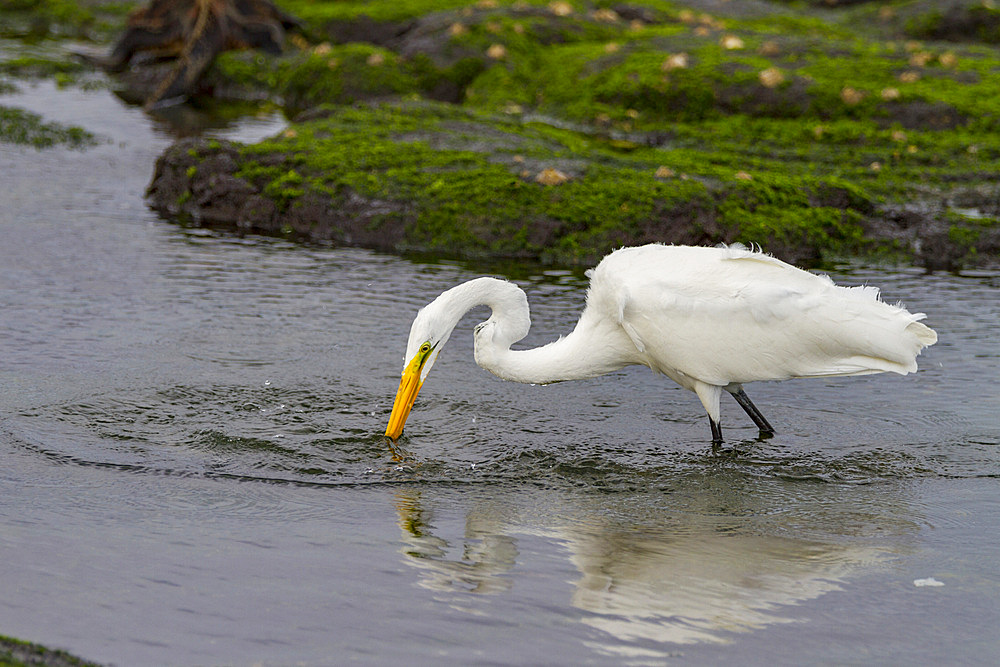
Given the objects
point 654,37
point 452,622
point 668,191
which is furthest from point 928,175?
point 452,622

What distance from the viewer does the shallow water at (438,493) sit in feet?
14.4

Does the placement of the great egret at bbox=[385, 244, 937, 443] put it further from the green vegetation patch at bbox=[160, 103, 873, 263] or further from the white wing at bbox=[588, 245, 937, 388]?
the green vegetation patch at bbox=[160, 103, 873, 263]

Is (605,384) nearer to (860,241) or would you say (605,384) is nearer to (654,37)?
(860,241)

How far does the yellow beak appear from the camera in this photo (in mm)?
6082

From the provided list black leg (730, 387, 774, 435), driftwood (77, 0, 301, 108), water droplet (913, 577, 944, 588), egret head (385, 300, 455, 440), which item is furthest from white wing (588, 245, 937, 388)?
driftwood (77, 0, 301, 108)

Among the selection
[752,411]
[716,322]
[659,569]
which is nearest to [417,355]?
[716,322]

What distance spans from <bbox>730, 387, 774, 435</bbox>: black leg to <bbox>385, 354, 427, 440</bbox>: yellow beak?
1947 mm

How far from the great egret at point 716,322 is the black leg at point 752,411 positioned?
0.20m

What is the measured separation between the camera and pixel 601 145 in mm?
13180

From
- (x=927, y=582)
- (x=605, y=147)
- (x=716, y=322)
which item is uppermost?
(x=605, y=147)

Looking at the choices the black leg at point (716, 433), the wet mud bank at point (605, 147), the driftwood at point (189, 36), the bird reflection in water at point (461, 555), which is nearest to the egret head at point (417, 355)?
the bird reflection in water at point (461, 555)

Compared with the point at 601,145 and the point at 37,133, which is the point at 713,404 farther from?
the point at 37,133

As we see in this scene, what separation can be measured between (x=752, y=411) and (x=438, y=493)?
6.87 feet

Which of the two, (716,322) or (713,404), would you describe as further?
(713,404)
